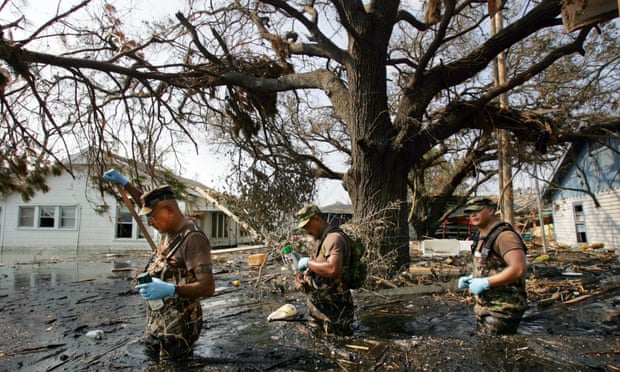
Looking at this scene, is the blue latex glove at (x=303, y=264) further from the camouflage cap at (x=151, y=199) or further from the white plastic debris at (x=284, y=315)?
the camouflage cap at (x=151, y=199)

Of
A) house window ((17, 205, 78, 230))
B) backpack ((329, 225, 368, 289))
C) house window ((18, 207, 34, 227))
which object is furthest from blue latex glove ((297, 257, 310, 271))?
house window ((18, 207, 34, 227))

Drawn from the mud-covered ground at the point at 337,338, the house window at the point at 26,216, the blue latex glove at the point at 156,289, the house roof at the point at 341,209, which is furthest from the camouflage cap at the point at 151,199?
the house window at the point at 26,216

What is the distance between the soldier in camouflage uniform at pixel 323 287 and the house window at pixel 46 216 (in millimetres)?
21495

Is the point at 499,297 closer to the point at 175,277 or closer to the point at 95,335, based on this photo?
the point at 175,277

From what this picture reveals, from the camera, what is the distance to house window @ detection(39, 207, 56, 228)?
20.7 meters

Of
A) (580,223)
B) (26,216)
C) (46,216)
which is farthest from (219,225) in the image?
(580,223)

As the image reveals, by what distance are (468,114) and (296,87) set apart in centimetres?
389

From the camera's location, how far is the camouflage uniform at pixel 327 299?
4.18 metres

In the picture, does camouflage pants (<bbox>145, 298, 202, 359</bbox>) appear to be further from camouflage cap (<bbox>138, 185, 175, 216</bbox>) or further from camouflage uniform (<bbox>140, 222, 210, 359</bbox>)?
camouflage cap (<bbox>138, 185, 175, 216</bbox>)

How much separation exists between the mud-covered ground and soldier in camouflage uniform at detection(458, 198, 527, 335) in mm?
218

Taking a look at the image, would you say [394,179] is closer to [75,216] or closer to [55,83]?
[55,83]

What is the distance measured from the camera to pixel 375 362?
3484mm

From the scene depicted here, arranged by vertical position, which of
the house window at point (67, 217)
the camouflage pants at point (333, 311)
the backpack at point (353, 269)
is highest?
the house window at point (67, 217)

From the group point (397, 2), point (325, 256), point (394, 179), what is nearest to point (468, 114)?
point (394, 179)
